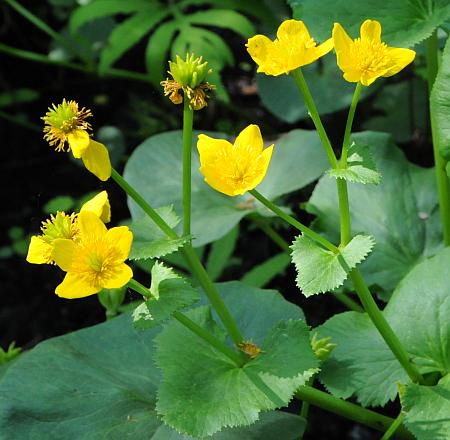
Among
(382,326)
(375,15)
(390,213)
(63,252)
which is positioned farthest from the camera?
(390,213)

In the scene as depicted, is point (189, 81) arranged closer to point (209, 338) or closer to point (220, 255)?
point (209, 338)

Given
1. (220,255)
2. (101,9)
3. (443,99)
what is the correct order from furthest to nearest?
1. (101,9)
2. (220,255)
3. (443,99)

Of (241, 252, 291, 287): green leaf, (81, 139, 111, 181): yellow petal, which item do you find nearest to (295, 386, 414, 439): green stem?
(81, 139, 111, 181): yellow petal

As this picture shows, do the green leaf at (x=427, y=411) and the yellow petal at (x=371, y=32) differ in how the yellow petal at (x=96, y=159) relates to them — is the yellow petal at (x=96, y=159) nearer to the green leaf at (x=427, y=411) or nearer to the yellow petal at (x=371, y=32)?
the yellow petal at (x=371, y=32)

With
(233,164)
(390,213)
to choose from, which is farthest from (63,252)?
(390,213)

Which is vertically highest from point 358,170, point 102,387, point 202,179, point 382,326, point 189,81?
point 189,81

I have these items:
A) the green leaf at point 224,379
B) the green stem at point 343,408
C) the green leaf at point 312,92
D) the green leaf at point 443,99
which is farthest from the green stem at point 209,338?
the green leaf at point 312,92

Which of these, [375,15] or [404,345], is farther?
[375,15]

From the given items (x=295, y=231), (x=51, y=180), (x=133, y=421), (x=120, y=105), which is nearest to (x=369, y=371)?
(x=133, y=421)
